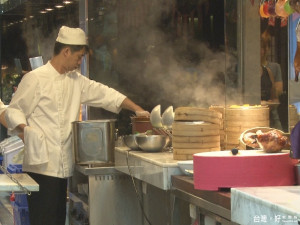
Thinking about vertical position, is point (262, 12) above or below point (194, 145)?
above

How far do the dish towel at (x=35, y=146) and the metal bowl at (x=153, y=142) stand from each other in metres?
0.85

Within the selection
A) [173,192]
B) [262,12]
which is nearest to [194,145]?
Result: [173,192]

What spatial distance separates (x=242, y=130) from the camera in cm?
402

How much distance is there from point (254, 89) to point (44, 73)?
1599 millimetres

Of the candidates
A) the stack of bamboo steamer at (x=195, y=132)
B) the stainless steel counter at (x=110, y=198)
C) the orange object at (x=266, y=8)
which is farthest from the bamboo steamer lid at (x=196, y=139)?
the stainless steel counter at (x=110, y=198)

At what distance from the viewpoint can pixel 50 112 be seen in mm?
5129

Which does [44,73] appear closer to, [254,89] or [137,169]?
[137,169]

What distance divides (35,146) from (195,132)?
156cm

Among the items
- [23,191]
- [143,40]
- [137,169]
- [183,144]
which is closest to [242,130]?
[183,144]

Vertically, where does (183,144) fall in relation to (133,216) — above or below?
above

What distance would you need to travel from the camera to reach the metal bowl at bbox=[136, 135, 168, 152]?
446 cm

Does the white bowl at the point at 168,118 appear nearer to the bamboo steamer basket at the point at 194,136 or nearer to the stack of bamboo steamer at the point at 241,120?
the stack of bamboo steamer at the point at 241,120

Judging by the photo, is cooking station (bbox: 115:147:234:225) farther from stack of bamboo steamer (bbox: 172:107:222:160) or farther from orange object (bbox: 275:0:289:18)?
orange object (bbox: 275:0:289:18)

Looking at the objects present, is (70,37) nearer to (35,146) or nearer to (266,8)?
(35,146)
